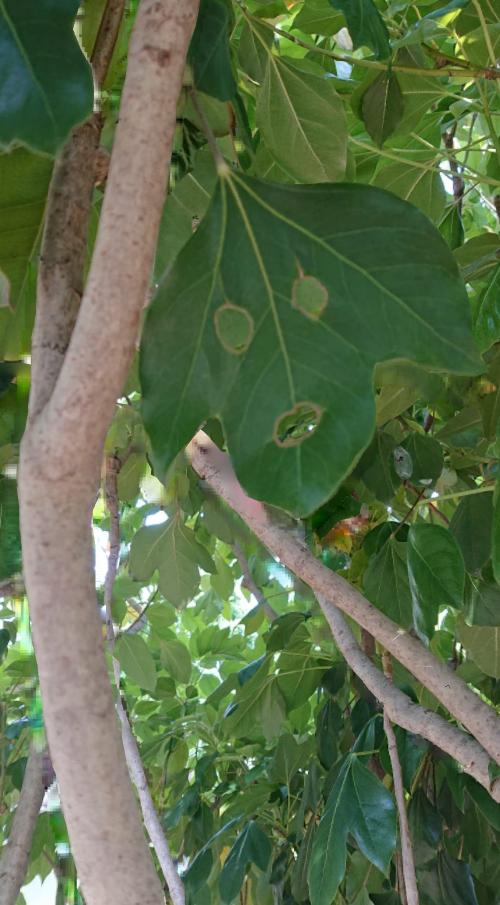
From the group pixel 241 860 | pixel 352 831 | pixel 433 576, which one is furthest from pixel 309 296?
pixel 241 860

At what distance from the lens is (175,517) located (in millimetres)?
910

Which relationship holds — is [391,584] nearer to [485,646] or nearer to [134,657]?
[485,646]

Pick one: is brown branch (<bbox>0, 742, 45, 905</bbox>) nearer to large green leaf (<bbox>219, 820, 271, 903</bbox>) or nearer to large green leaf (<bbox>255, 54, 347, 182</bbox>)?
large green leaf (<bbox>255, 54, 347, 182</bbox>)

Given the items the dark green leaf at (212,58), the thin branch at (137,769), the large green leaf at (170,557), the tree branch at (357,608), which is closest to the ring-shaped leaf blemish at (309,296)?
the dark green leaf at (212,58)

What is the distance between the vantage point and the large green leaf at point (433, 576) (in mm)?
514

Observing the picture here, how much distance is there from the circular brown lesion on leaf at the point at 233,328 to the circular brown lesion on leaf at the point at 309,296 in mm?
21

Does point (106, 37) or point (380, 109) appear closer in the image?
point (106, 37)

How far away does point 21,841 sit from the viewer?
17.1 inches

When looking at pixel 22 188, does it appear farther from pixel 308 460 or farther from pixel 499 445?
pixel 499 445

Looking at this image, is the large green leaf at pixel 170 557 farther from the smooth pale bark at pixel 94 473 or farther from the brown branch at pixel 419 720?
the smooth pale bark at pixel 94 473

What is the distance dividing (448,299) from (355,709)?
0.65 metres

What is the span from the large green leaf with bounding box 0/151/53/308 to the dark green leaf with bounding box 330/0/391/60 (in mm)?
168

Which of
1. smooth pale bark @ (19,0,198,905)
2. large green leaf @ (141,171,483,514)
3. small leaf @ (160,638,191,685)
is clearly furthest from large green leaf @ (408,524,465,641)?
small leaf @ (160,638,191,685)

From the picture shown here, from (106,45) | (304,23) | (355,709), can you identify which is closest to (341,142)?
(106,45)
